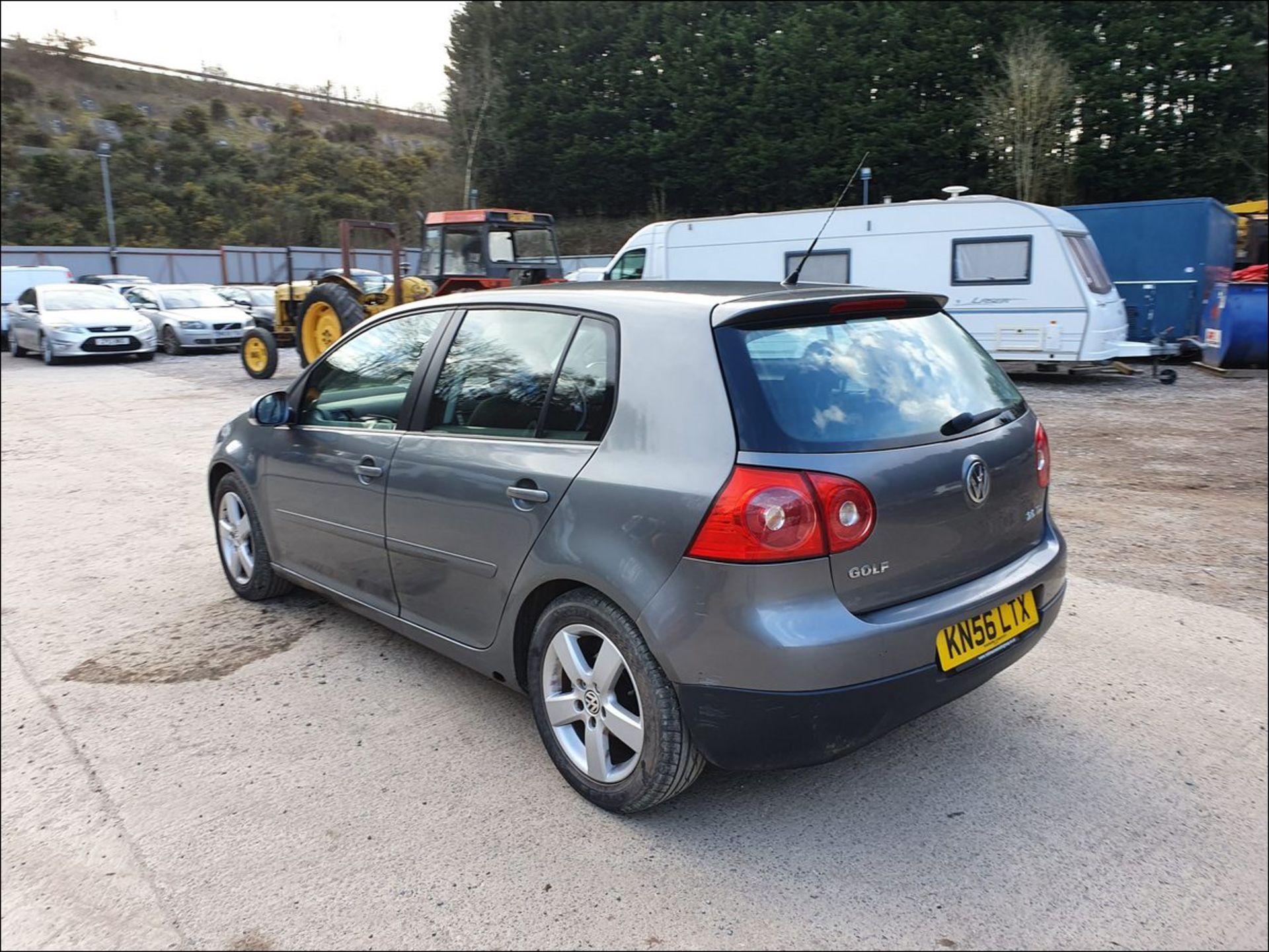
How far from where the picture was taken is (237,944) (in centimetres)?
229

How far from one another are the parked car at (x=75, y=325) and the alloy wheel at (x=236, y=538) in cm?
1542

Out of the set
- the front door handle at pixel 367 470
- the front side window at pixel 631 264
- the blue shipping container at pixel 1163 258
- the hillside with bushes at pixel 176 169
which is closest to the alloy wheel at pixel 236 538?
the front door handle at pixel 367 470

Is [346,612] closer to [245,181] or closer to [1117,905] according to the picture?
[1117,905]

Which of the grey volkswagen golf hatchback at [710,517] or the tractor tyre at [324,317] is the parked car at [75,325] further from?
the grey volkswagen golf hatchback at [710,517]

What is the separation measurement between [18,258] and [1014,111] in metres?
37.8

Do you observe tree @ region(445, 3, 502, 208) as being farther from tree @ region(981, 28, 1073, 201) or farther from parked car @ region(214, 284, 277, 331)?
tree @ region(981, 28, 1073, 201)

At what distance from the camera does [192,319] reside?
785 inches

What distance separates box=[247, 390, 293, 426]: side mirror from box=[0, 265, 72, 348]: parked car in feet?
69.8

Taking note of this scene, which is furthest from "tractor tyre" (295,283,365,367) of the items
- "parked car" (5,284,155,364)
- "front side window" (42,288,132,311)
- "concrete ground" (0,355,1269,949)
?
"concrete ground" (0,355,1269,949)

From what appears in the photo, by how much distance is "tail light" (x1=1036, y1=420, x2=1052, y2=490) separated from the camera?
3.14 m

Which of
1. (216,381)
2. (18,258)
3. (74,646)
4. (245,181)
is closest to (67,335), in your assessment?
(216,381)

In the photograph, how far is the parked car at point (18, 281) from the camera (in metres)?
21.5

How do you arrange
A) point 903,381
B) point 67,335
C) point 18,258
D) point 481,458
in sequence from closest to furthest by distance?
1. point 903,381
2. point 481,458
3. point 67,335
4. point 18,258

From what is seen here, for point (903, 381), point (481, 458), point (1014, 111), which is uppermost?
point (1014, 111)
